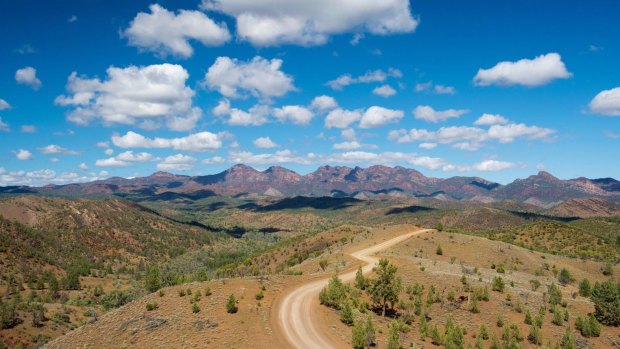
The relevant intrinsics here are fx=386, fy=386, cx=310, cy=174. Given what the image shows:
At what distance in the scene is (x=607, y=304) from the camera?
45656 millimetres

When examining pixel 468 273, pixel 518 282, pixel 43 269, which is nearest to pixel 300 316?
pixel 468 273

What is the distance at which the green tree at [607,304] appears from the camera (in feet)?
148

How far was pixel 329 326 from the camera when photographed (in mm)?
36125

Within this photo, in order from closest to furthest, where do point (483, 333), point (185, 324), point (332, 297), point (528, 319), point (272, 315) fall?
1. point (185, 324)
2. point (272, 315)
3. point (483, 333)
4. point (332, 297)
5. point (528, 319)

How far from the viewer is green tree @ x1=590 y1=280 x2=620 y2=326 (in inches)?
1775

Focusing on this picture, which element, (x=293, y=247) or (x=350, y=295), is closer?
(x=350, y=295)

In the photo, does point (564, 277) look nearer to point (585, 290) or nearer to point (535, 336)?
point (585, 290)

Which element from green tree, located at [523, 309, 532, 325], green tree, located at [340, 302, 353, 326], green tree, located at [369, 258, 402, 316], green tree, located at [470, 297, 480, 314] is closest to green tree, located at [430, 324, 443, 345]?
green tree, located at [369, 258, 402, 316]

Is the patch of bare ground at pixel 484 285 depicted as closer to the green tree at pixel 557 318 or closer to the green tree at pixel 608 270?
the green tree at pixel 557 318

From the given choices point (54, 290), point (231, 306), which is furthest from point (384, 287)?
point (54, 290)

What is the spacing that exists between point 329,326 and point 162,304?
55.8ft

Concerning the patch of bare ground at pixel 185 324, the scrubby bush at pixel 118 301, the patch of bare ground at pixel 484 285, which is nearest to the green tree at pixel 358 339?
the patch of bare ground at pixel 484 285

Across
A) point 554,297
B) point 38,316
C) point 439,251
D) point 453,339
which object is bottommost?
point 38,316

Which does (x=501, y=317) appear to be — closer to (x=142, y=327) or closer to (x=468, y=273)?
(x=468, y=273)
